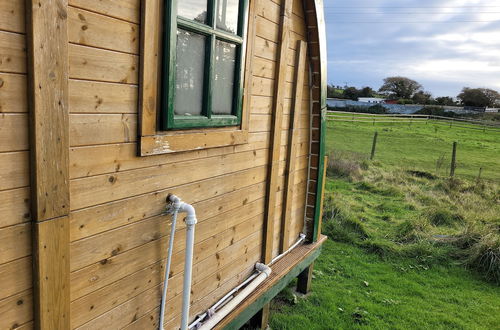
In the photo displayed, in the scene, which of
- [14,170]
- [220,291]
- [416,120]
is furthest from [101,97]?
[416,120]

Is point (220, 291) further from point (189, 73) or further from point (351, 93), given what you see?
point (351, 93)

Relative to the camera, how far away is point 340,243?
7.09 metres

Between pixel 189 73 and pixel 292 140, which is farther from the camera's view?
pixel 292 140

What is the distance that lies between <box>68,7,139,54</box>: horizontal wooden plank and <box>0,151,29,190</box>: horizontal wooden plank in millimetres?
558

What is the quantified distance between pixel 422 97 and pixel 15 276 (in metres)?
61.8

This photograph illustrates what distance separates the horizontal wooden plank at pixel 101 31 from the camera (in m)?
1.71

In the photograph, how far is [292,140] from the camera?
13.5 feet

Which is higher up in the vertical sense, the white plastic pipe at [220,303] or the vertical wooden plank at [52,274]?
the vertical wooden plank at [52,274]

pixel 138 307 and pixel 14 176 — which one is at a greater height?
pixel 14 176

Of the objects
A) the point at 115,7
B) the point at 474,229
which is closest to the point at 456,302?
the point at 474,229

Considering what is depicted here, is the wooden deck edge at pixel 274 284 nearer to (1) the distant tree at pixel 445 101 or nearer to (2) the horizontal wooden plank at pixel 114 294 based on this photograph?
(2) the horizontal wooden plank at pixel 114 294

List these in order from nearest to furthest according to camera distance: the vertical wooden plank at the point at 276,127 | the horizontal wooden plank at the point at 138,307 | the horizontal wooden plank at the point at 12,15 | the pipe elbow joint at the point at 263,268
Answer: the horizontal wooden plank at the point at 12,15, the horizontal wooden plank at the point at 138,307, the vertical wooden plank at the point at 276,127, the pipe elbow joint at the point at 263,268

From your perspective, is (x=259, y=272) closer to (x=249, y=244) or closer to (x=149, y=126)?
(x=249, y=244)

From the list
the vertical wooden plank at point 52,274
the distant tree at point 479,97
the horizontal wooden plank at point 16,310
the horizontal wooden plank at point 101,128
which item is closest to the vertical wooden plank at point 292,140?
the horizontal wooden plank at point 101,128
